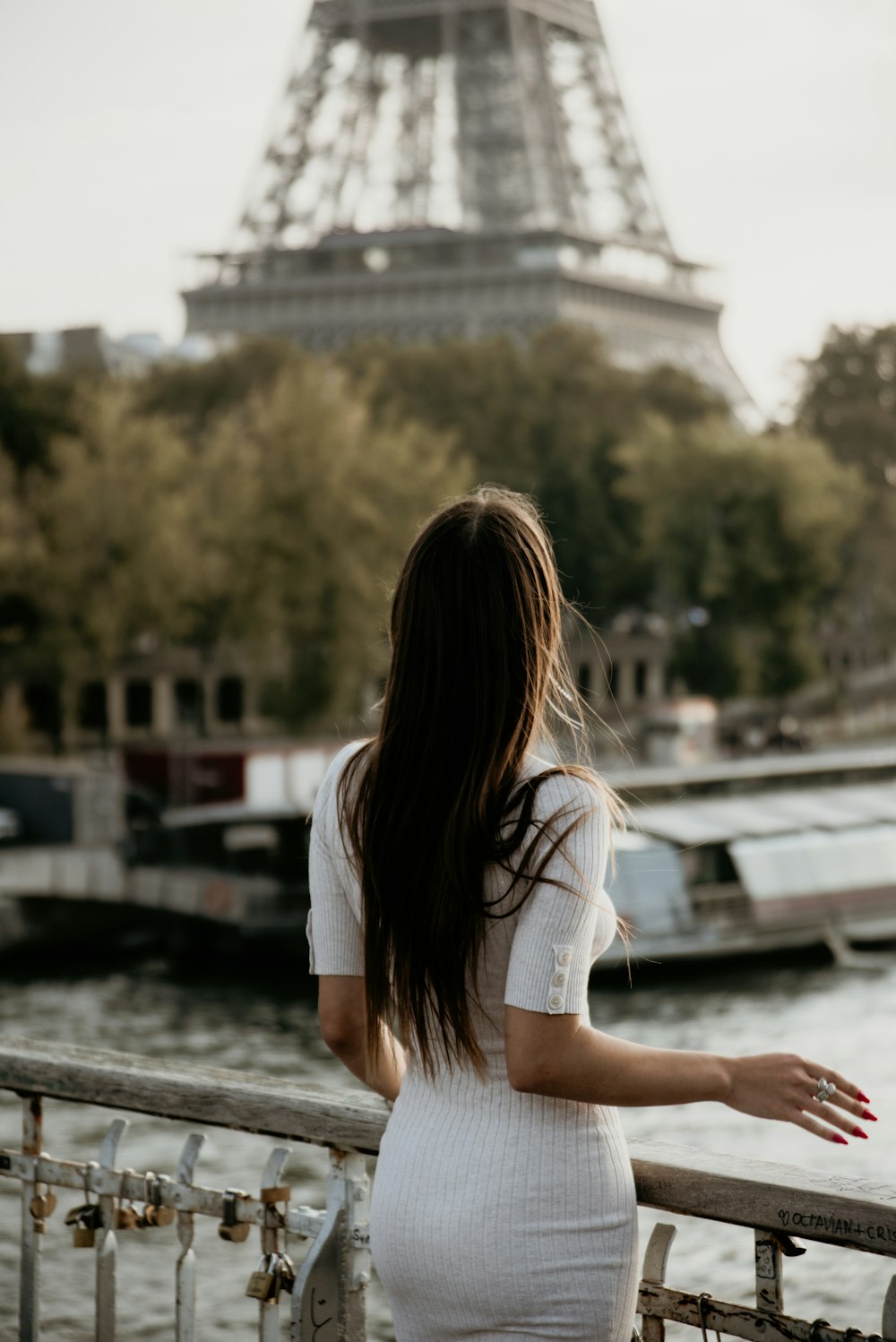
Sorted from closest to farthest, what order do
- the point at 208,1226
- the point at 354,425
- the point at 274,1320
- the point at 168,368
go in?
the point at 274,1320, the point at 208,1226, the point at 354,425, the point at 168,368

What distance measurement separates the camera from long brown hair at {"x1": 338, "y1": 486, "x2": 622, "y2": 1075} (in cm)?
202

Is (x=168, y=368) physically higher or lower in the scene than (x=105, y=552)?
higher

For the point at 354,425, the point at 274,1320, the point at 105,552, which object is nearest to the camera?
the point at 274,1320

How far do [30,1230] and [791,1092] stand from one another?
4.88 ft

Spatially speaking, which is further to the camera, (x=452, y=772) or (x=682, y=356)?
(x=682, y=356)

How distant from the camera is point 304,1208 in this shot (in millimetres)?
2682

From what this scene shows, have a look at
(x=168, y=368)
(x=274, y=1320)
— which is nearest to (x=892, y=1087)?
(x=274, y=1320)

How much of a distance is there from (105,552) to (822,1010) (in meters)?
16.2

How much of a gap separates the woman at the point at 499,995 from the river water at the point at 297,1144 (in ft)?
6.87

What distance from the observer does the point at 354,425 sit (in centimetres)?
3709

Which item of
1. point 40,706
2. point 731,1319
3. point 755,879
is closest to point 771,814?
point 755,879

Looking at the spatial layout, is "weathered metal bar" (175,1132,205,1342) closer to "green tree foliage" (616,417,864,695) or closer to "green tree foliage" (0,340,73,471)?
"green tree foliage" (0,340,73,471)

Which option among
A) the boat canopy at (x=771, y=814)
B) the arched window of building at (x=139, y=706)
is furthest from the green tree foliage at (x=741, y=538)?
the arched window of building at (x=139, y=706)

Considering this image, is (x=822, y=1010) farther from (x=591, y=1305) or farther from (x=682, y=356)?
(x=682, y=356)
